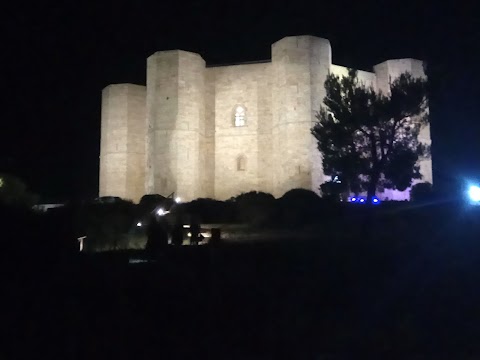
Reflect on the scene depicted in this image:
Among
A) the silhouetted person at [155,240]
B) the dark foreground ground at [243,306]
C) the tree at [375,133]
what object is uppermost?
the tree at [375,133]

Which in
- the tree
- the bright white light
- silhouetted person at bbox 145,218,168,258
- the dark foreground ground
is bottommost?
the dark foreground ground

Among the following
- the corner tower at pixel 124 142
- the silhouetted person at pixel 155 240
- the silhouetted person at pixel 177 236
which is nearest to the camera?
the silhouetted person at pixel 155 240

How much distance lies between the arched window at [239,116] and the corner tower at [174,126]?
230 centimetres

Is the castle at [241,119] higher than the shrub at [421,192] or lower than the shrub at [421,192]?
higher

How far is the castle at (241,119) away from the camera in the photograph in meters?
Result: 26.5

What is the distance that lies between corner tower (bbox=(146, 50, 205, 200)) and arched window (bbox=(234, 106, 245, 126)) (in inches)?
90.6

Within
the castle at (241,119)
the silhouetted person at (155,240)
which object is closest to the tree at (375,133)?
the silhouetted person at (155,240)

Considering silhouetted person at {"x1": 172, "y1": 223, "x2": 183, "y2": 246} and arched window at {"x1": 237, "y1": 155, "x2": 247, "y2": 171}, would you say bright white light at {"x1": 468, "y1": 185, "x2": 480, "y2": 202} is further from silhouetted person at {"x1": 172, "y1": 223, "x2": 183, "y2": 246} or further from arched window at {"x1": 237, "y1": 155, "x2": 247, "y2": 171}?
silhouetted person at {"x1": 172, "y1": 223, "x2": 183, "y2": 246}

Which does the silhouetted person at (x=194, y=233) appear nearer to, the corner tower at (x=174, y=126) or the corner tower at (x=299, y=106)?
the corner tower at (x=299, y=106)

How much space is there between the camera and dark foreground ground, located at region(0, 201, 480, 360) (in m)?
4.50

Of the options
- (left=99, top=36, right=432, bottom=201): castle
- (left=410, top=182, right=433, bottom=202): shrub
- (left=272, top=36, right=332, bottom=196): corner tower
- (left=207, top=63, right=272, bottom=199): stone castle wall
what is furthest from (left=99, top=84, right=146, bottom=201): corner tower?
(left=410, top=182, right=433, bottom=202): shrub

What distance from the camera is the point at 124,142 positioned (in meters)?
32.8

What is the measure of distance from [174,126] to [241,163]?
4.49m

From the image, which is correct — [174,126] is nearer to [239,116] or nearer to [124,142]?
[239,116]
